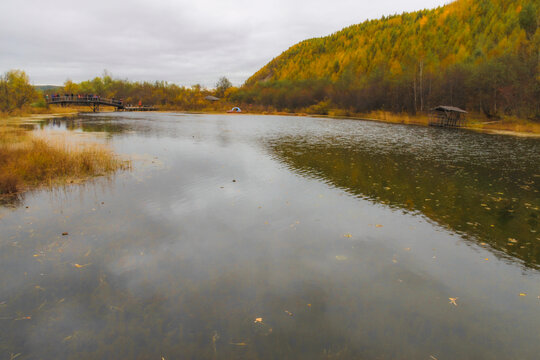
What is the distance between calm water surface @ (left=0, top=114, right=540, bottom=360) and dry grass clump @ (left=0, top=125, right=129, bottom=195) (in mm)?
1796

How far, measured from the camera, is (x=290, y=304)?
19.0 ft

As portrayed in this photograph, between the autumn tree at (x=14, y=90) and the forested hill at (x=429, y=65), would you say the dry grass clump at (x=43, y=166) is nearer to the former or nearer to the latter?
the autumn tree at (x=14, y=90)

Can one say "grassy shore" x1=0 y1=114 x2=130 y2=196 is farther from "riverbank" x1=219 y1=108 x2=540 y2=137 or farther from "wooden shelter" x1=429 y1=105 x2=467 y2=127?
"wooden shelter" x1=429 y1=105 x2=467 y2=127

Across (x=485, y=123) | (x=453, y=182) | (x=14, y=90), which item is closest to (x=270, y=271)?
(x=453, y=182)

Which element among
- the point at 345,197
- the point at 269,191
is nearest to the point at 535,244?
the point at 345,197

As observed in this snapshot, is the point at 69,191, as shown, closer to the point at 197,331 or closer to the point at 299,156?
the point at 197,331

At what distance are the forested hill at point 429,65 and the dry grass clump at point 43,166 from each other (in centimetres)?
5466

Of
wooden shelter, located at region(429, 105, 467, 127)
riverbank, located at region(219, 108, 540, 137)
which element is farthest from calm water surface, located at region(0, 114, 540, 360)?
wooden shelter, located at region(429, 105, 467, 127)

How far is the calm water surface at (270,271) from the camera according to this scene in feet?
15.9

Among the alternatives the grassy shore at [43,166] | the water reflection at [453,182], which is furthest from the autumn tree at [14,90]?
the water reflection at [453,182]

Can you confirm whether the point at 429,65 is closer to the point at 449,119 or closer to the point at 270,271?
the point at 449,119

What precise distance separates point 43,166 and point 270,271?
13.8 m

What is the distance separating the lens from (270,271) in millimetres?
6973

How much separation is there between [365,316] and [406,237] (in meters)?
4.20
